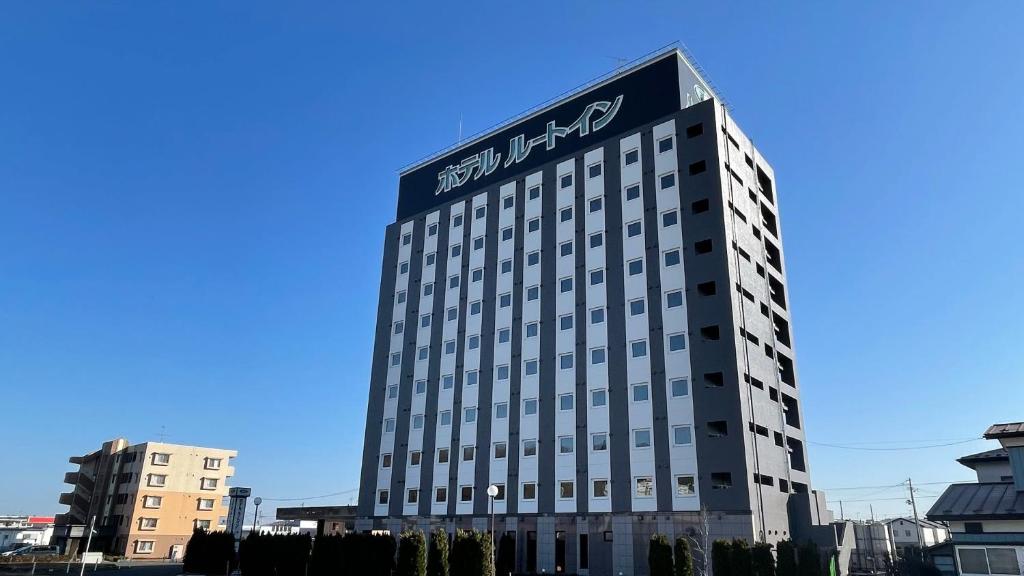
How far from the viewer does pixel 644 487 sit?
182ft

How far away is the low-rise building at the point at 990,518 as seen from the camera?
40469mm

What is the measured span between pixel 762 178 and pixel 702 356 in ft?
91.2

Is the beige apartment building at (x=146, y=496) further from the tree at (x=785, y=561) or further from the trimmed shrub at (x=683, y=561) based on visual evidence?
the tree at (x=785, y=561)

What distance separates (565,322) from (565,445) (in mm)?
11304

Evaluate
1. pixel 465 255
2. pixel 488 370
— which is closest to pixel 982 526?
pixel 488 370

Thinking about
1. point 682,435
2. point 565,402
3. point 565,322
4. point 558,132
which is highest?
point 558,132

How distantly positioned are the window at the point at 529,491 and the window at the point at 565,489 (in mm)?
2530

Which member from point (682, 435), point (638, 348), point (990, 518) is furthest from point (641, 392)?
point (990, 518)

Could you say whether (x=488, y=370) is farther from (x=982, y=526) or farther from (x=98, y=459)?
(x=98, y=459)

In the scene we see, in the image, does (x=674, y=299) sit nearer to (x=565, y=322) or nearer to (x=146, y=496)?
(x=565, y=322)

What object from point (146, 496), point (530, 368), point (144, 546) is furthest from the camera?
point (146, 496)

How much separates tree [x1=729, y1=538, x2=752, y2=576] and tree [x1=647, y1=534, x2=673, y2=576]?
13.0 feet

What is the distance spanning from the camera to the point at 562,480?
59875 mm

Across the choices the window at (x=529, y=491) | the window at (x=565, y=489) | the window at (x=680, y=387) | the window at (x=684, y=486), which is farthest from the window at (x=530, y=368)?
the window at (x=684, y=486)
